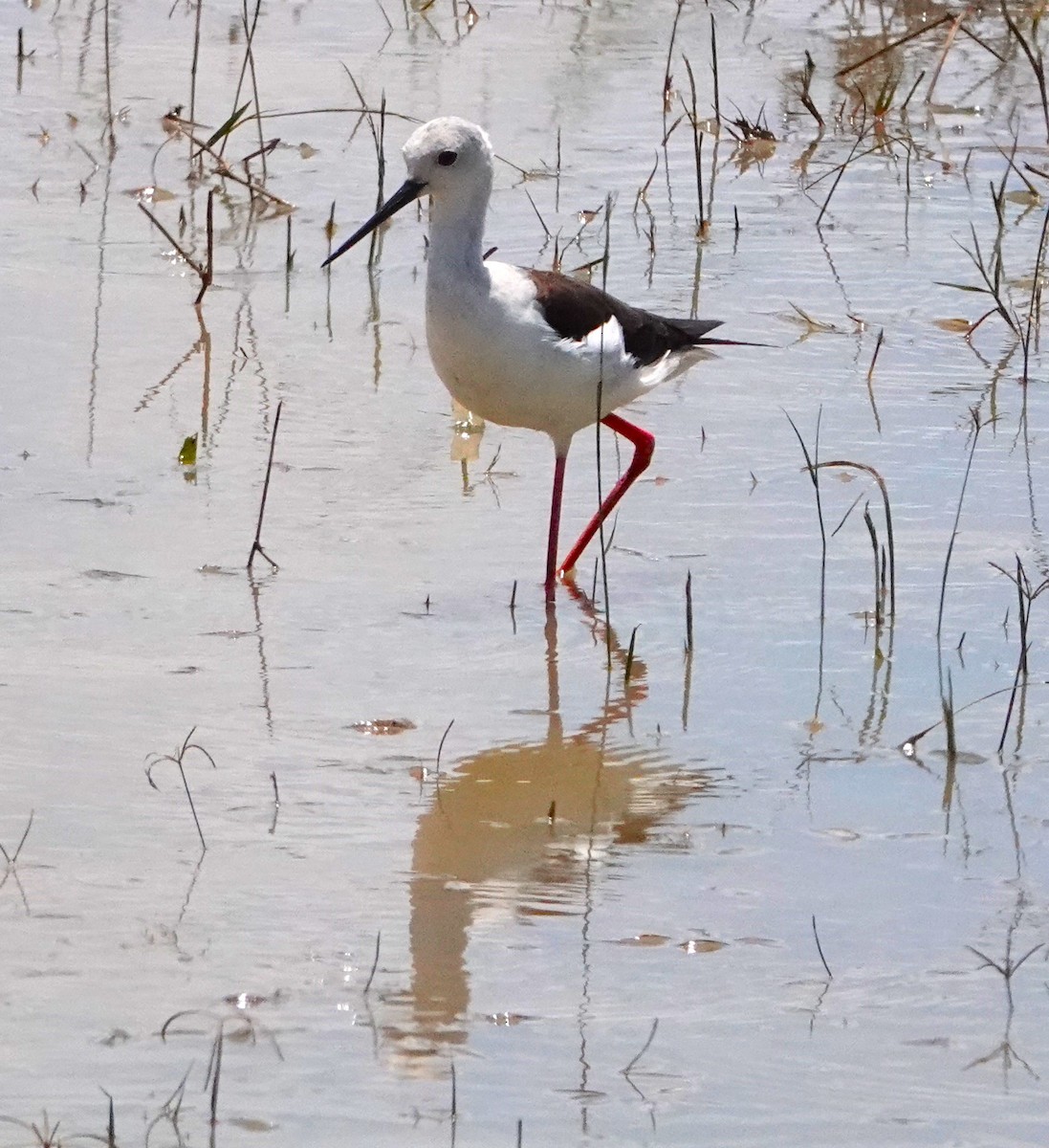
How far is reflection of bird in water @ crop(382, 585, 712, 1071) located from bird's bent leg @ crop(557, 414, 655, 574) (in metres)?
0.95

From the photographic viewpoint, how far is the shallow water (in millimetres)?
3342

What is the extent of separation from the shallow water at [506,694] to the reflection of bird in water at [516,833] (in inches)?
0.5

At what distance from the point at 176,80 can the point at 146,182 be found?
1769mm

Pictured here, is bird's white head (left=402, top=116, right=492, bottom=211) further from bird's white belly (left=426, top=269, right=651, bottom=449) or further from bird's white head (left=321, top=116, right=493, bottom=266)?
bird's white belly (left=426, top=269, right=651, bottom=449)

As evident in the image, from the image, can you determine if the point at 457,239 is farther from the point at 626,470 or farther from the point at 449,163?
the point at 626,470

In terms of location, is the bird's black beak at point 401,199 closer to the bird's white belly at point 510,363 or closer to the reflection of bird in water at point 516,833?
the bird's white belly at point 510,363

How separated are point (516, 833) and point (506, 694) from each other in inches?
30.9

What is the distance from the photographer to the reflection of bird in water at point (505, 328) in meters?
5.73

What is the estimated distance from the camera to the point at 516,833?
167 inches

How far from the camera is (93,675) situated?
4848mm

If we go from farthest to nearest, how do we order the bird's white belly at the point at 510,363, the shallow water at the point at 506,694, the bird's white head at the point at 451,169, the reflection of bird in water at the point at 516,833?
the bird's white head at the point at 451,169
the bird's white belly at the point at 510,363
the reflection of bird in water at the point at 516,833
the shallow water at the point at 506,694

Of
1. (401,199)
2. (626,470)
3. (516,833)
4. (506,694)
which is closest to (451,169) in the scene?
(401,199)

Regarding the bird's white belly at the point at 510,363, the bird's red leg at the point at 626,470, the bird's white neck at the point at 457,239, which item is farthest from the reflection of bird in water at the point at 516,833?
the bird's white neck at the point at 457,239

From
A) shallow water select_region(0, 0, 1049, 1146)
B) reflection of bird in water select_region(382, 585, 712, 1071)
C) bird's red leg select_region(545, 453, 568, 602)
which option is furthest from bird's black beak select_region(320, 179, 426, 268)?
reflection of bird in water select_region(382, 585, 712, 1071)
